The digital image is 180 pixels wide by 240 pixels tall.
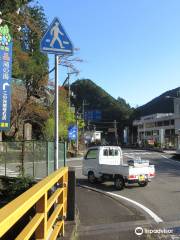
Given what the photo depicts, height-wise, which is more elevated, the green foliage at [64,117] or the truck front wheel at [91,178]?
the green foliage at [64,117]

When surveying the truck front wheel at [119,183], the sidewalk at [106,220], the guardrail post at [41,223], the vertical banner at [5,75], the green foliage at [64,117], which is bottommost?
the sidewalk at [106,220]

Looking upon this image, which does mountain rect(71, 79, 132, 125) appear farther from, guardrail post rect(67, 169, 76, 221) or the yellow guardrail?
the yellow guardrail

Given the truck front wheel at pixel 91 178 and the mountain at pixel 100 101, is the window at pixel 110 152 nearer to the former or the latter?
the truck front wheel at pixel 91 178

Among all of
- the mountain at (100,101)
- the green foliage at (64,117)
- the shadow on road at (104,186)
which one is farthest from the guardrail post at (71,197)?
the mountain at (100,101)

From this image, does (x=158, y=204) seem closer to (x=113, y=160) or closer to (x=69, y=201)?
(x=69, y=201)

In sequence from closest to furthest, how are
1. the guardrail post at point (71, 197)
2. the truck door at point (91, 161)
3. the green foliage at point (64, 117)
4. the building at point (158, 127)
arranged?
the guardrail post at point (71, 197) → the truck door at point (91, 161) → the green foliage at point (64, 117) → the building at point (158, 127)

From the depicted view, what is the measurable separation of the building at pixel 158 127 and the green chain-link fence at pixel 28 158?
71.3 metres

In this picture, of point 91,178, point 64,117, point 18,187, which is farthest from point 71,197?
point 64,117

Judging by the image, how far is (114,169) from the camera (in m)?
20.8

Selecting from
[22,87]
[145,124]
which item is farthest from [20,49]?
[145,124]

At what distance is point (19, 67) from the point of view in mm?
37969

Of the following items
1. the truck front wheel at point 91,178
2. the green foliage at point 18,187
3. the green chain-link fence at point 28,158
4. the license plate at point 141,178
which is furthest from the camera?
the truck front wheel at point 91,178

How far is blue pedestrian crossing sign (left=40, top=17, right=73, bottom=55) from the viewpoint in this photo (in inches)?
357

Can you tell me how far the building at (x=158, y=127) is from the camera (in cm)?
9628
